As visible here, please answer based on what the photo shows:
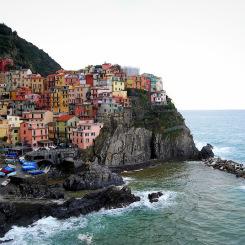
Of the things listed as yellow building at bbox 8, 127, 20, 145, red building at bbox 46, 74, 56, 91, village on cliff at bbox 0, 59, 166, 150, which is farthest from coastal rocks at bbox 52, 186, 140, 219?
red building at bbox 46, 74, 56, 91

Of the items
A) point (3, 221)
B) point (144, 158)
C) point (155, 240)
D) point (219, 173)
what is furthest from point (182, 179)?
point (3, 221)

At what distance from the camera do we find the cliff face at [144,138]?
92244mm

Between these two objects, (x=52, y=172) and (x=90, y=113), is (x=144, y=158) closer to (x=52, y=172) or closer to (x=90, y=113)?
(x=90, y=113)

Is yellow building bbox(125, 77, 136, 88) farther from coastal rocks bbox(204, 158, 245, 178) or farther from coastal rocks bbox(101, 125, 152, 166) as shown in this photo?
coastal rocks bbox(204, 158, 245, 178)

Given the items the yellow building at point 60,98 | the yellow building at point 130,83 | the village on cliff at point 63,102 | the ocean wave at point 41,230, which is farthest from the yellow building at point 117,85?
the ocean wave at point 41,230

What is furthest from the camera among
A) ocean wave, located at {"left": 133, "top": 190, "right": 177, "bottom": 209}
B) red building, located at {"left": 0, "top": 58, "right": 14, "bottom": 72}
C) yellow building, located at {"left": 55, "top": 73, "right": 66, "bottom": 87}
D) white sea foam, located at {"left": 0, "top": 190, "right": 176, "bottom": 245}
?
red building, located at {"left": 0, "top": 58, "right": 14, "bottom": 72}

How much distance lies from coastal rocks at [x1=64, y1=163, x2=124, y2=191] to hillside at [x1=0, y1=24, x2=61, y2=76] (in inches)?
3274

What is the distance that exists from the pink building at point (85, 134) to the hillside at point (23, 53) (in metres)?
63.8

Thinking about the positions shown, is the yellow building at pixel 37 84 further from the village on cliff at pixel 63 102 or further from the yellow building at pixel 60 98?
the yellow building at pixel 60 98

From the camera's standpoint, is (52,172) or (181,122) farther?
(181,122)

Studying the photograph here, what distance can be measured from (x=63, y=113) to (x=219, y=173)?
42.6m

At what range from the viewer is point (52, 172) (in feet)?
250

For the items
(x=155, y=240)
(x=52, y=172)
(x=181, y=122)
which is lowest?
(x=155, y=240)

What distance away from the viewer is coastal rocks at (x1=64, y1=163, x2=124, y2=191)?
70.1 m
